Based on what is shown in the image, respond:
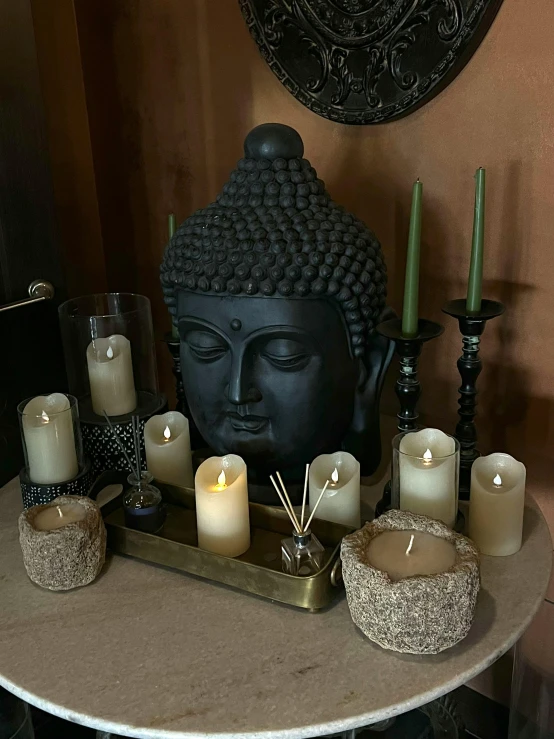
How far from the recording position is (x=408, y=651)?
81cm

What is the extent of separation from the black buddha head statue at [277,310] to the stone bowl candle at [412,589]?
0.27 m

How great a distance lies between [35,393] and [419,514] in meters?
0.89

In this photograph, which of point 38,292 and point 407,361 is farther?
point 38,292

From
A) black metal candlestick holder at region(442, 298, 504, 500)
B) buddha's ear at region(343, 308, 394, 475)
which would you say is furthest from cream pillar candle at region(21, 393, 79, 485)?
black metal candlestick holder at region(442, 298, 504, 500)

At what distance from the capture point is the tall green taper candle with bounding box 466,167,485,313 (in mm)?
1030

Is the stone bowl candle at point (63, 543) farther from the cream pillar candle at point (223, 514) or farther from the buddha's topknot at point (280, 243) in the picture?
the buddha's topknot at point (280, 243)

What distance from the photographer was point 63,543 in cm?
91

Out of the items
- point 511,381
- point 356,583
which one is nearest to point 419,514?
point 356,583

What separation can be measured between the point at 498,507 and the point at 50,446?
655 millimetres

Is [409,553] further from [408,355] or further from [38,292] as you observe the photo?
[38,292]

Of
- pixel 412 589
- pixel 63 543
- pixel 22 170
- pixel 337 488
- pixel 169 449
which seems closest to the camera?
pixel 412 589

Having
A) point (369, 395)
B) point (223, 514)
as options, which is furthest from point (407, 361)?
point (223, 514)

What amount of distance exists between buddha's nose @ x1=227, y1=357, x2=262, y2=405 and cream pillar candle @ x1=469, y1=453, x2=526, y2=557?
0.34 m

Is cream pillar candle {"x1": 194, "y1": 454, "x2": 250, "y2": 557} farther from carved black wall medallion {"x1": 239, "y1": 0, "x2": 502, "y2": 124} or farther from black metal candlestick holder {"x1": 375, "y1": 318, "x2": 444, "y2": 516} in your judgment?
carved black wall medallion {"x1": 239, "y1": 0, "x2": 502, "y2": 124}
